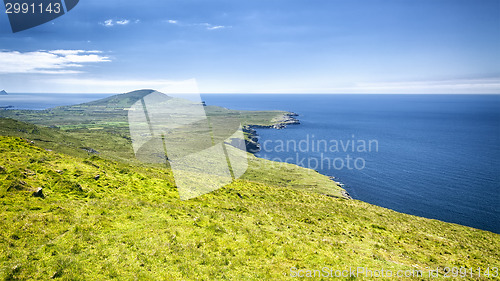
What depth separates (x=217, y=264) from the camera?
1459 cm

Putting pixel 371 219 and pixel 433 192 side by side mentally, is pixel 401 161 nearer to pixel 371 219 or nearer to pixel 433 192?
pixel 433 192

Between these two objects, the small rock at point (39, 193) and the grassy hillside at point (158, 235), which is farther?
the small rock at point (39, 193)

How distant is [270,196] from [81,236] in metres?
29.2

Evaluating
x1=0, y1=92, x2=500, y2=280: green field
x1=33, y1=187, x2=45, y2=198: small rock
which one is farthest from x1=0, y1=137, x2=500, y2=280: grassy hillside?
x1=33, y1=187, x2=45, y2=198: small rock

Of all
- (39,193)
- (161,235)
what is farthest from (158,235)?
(39,193)

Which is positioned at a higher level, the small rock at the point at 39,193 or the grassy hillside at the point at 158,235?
the small rock at the point at 39,193

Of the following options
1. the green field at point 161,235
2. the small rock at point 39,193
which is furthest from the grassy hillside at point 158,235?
the small rock at point 39,193

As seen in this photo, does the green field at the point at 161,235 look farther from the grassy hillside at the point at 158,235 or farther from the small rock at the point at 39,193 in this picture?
the small rock at the point at 39,193

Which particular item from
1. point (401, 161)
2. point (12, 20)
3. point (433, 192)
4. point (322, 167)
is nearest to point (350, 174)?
point (322, 167)

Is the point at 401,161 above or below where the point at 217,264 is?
below

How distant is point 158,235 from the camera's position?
16578 millimetres

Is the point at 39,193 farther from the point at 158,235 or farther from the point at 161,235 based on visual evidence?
the point at 161,235

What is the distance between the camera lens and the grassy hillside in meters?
12.6

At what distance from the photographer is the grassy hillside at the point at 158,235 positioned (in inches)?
496
